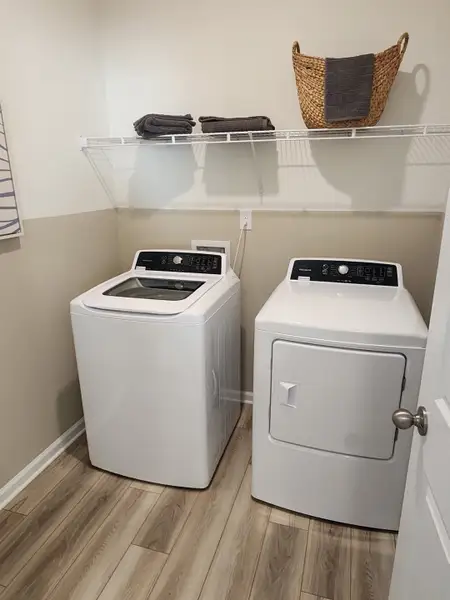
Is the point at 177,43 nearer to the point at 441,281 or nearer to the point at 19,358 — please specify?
the point at 19,358

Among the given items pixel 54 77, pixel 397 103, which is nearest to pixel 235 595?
pixel 397 103

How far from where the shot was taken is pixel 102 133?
224 cm

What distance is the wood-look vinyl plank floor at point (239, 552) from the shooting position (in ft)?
4.55

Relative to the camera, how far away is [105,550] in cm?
153

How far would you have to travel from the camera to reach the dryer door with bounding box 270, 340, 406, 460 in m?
1.41

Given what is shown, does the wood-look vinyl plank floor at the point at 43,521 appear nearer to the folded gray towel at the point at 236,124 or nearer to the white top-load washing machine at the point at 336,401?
the white top-load washing machine at the point at 336,401

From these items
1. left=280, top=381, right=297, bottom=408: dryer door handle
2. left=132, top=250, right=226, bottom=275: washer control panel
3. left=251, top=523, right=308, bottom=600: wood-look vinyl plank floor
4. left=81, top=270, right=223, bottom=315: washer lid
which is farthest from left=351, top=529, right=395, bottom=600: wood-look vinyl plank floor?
left=132, top=250, right=226, bottom=275: washer control panel

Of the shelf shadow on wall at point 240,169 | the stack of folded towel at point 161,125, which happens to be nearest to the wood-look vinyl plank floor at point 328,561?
the shelf shadow on wall at point 240,169

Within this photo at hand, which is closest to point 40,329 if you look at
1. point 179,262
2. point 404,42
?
point 179,262

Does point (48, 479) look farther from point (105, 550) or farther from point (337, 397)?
point (337, 397)

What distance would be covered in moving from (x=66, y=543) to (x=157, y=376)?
720mm

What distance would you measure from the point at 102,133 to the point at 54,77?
0.42 m

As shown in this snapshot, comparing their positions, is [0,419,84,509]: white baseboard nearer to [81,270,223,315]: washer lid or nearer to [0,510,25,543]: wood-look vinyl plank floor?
[0,510,25,543]: wood-look vinyl plank floor

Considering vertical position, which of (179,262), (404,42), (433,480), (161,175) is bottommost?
(433,480)
